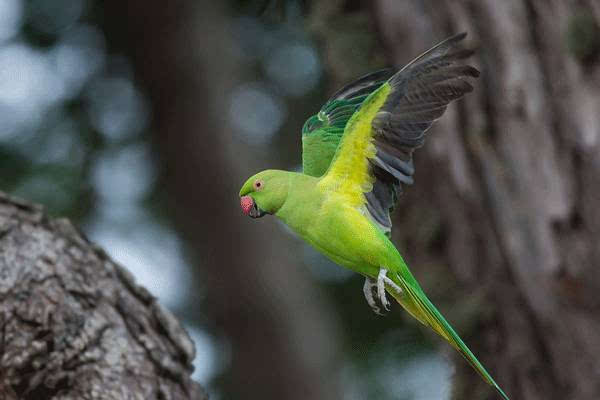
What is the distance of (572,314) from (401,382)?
1.71 meters

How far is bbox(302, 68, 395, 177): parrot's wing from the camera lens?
132 cm

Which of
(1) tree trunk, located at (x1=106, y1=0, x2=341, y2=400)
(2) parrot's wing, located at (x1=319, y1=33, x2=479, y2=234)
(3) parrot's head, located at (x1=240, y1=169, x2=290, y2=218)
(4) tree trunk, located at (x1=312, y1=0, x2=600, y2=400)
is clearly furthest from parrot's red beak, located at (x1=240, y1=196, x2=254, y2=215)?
(1) tree trunk, located at (x1=106, y1=0, x2=341, y2=400)

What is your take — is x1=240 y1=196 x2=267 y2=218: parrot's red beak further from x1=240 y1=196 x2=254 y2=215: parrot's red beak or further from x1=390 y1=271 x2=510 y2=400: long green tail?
x1=390 y1=271 x2=510 y2=400: long green tail

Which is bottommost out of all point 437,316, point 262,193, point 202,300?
point 202,300

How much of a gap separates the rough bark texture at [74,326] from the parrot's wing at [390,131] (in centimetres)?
96

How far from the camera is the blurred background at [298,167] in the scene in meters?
2.35

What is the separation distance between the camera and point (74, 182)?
4.43 meters

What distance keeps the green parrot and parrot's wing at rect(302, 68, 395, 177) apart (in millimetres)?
142

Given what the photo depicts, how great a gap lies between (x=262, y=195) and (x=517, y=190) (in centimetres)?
145

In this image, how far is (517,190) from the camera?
2406 mm

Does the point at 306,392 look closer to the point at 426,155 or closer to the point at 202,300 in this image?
the point at 202,300

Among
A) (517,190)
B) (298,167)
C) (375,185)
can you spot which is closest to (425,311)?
(375,185)

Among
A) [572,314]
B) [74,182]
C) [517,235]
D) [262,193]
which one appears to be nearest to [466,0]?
[517,235]

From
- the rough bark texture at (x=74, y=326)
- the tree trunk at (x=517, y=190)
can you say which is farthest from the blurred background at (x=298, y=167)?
the rough bark texture at (x=74, y=326)
